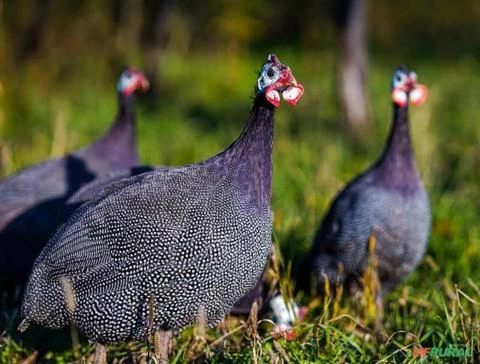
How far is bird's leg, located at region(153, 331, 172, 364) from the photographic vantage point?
312 cm

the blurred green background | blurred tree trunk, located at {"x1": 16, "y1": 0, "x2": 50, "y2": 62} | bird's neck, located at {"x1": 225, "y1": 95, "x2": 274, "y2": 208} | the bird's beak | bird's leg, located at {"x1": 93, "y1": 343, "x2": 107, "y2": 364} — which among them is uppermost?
the bird's beak

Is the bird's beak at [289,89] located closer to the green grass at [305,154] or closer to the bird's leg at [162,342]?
the green grass at [305,154]

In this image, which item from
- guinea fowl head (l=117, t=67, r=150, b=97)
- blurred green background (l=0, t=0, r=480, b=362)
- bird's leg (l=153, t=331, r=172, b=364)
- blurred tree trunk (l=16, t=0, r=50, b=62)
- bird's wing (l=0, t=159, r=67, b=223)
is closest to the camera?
bird's leg (l=153, t=331, r=172, b=364)

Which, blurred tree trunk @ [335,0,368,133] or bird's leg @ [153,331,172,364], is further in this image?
blurred tree trunk @ [335,0,368,133]

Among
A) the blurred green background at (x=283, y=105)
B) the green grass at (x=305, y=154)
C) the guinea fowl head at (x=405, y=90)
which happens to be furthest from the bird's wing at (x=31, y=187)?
the guinea fowl head at (x=405, y=90)

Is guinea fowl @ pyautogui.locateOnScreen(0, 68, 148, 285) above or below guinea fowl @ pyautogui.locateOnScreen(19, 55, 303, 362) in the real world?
below

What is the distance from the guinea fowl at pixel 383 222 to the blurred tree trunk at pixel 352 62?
2.68 m

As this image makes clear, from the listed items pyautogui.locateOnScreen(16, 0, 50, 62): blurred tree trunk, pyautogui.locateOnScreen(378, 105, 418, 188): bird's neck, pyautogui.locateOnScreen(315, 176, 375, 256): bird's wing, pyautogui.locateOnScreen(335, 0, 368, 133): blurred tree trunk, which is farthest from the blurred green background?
pyautogui.locateOnScreen(378, 105, 418, 188): bird's neck

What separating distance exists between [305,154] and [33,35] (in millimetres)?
3308

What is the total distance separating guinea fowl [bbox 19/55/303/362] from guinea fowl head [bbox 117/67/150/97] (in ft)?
7.41

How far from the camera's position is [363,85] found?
24.2 feet

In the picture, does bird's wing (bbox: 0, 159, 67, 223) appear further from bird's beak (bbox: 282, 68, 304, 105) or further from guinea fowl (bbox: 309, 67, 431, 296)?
bird's beak (bbox: 282, 68, 304, 105)

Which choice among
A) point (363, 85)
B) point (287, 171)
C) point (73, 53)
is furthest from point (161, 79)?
point (287, 171)

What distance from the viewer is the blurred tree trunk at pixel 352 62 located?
7.07 m
